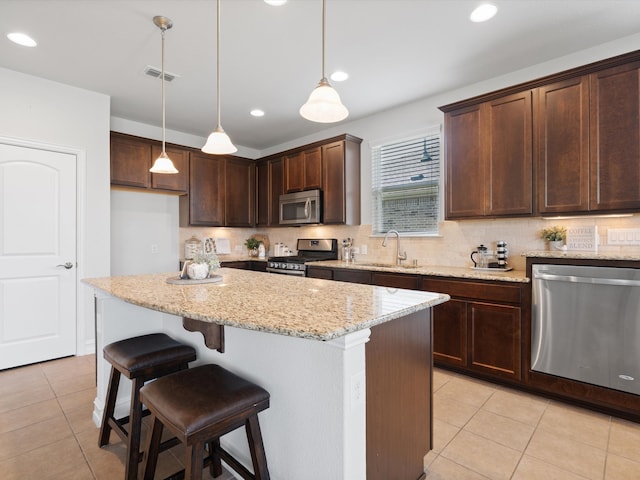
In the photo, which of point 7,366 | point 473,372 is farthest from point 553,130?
point 7,366

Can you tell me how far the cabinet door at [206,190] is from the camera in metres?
4.70

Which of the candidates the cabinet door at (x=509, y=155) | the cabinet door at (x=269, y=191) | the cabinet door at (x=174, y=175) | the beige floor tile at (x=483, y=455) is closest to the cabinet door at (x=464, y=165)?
the cabinet door at (x=509, y=155)

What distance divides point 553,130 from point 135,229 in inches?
185

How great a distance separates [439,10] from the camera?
2268 millimetres

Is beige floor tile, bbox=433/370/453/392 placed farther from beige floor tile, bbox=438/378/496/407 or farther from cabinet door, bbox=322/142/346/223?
cabinet door, bbox=322/142/346/223

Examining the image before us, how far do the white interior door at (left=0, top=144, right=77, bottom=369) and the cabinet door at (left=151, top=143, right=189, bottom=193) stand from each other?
96 centimetres

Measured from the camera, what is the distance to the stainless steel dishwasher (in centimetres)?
217

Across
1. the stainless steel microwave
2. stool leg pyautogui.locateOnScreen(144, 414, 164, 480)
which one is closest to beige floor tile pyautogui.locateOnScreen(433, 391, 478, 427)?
stool leg pyautogui.locateOnScreen(144, 414, 164, 480)

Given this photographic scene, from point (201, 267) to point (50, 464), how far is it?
131cm

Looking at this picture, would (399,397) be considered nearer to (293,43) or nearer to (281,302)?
(281,302)

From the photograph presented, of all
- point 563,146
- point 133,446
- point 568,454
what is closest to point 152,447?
Answer: point 133,446

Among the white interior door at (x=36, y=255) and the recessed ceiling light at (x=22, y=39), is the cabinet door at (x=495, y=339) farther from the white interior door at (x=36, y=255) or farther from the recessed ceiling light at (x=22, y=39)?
the recessed ceiling light at (x=22, y=39)

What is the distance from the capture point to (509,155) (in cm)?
282

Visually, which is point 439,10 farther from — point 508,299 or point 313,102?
point 508,299
